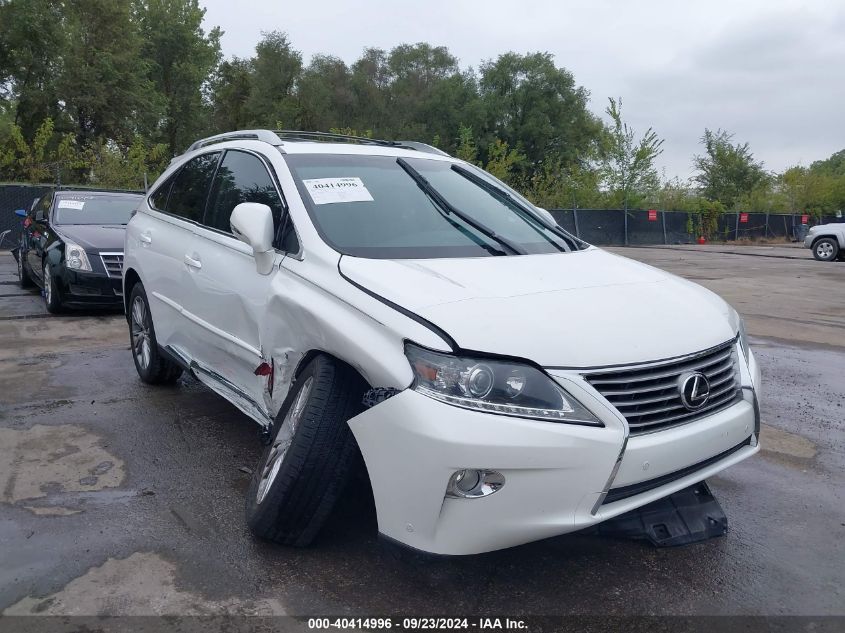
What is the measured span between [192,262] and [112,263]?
4.94 metres

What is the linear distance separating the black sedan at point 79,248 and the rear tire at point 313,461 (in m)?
6.45

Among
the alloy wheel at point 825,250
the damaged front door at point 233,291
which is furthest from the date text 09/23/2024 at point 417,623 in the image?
the alloy wheel at point 825,250

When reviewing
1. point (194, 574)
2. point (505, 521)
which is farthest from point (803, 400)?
point (194, 574)

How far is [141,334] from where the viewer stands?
5699mm

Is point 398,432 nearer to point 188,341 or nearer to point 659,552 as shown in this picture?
point 659,552

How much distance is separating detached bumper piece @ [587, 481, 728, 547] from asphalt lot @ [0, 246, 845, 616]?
174 mm

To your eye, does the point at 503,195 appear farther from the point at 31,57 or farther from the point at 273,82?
the point at 273,82

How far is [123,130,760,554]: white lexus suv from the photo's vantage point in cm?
249

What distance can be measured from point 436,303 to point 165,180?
10.9ft

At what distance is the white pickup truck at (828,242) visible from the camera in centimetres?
2166

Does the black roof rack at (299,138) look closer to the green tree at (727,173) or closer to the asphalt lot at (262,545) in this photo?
the asphalt lot at (262,545)

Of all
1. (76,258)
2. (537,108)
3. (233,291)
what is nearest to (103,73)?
(76,258)

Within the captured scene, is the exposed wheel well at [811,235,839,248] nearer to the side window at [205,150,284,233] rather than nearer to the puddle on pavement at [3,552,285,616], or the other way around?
the side window at [205,150,284,233]

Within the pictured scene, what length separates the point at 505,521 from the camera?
2.50m
